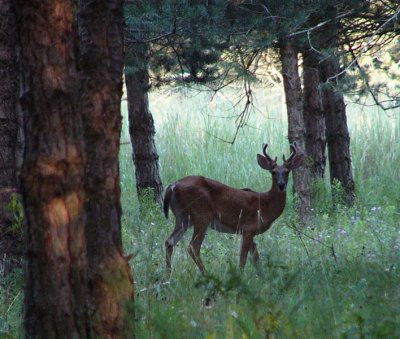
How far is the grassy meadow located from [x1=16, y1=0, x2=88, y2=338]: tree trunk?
1.52ft

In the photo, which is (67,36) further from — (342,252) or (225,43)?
(225,43)

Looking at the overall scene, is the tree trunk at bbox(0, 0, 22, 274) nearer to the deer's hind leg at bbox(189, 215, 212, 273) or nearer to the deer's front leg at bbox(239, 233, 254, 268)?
the deer's front leg at bbox(239, 233, 254, 268)

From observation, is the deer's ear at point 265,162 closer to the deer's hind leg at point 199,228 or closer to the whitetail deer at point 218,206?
the whitetail deer at point 218,206

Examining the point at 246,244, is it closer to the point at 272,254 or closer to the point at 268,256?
the point at 272,254

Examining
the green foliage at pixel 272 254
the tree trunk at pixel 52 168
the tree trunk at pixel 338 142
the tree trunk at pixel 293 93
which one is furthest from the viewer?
the tree trunk at pixel 338 142

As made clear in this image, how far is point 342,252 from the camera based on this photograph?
7.69 meters

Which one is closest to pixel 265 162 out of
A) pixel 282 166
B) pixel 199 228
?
pixel 282 166

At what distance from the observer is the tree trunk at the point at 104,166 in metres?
4.20

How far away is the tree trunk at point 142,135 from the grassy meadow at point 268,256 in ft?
1.47

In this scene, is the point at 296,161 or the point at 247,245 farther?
the point at 296,161

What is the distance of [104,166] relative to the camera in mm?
4270

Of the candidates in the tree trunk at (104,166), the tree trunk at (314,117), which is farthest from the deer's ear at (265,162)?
the tree trunk at (104,166)

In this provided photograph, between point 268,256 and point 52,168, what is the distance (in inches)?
74.5

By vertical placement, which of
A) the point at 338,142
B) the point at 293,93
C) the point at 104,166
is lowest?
the point at 338,142
